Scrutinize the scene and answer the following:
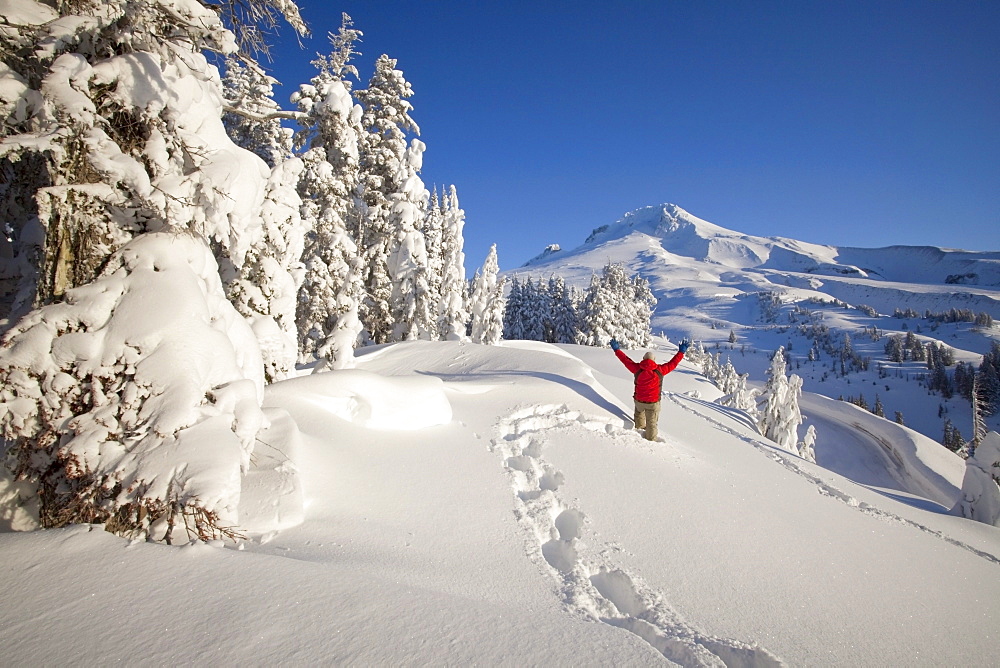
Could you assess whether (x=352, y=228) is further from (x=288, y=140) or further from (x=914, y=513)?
(x=914, y=513)

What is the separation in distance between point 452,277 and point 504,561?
2387 cm

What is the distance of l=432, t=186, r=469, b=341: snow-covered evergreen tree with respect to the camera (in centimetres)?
2500

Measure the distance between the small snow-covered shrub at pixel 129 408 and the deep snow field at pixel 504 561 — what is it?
0.25 meters

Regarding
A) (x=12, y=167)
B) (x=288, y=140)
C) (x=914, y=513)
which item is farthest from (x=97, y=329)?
(x=288, y=140)

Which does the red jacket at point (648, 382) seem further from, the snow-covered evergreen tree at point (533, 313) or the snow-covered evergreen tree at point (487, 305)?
the snow-covered evergreen tree at point (533, 313)

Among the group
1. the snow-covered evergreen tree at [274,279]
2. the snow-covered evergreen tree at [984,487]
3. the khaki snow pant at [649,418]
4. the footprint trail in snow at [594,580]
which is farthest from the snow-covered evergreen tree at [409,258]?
the snow-covered evergreen tree at [984,487]

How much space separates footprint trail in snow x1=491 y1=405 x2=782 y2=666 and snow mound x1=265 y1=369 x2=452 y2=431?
1.10 metres

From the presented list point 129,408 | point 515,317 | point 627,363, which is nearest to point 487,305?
point 627,363

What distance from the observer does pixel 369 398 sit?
18.6 feet

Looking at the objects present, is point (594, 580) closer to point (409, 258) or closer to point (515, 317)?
point (409, 258)

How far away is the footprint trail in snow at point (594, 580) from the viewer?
2.90m

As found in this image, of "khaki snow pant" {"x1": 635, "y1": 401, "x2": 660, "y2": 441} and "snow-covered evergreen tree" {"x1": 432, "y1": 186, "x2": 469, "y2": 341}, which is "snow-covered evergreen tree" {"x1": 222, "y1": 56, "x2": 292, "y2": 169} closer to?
"snow-covered evergreen tree" {"x1": 432, "y1": 186, "x2": 469, "y2": 341}

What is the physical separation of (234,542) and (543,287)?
52.9 m

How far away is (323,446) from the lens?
15.1 feet
